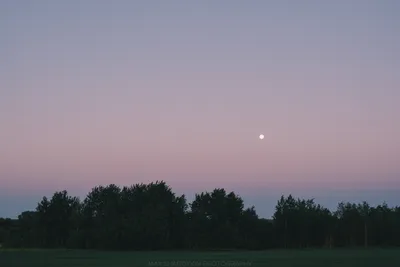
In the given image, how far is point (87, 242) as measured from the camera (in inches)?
3410

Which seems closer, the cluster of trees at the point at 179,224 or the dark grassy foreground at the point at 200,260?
the dark grassy foreground at the point at 200,260

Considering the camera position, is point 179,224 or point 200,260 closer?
point 200,260

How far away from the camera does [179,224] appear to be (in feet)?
294

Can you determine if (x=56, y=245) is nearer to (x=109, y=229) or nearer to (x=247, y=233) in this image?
(x=109, y=229)

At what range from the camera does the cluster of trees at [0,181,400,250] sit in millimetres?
85875

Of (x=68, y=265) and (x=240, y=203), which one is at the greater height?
(x=240, y=203)

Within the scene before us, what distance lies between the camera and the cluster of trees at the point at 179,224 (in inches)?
3381

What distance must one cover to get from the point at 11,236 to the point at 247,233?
35025 millimetres

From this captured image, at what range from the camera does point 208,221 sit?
3590 inches

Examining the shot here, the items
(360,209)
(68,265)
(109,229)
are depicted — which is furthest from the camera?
(360,209)

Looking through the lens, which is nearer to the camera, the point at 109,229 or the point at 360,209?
the point at 109,229

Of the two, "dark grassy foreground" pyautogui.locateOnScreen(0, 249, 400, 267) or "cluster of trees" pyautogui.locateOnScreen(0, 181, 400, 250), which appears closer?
"dark grassy foreground" pyautogui.locateOnScreen(0, 249, 400, 267)

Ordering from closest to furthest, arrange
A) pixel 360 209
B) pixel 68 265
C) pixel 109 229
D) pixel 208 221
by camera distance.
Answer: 1. pixel 68 265
2. pixel 109 229
3. pixel 208 221
4. pixel 360 209

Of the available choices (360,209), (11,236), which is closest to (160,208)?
(11,236)
